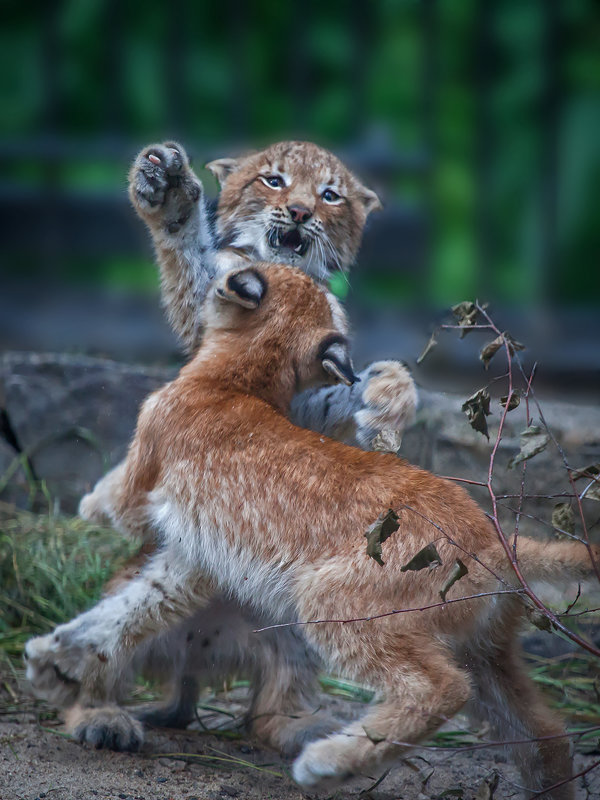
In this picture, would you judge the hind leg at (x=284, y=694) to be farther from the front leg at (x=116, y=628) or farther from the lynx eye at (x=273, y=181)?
the lynx eye at (x=273, y=181)

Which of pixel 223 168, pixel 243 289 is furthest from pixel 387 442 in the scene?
pixel 223 168

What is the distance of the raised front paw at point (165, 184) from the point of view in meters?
3.38

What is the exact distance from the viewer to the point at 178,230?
3561mm

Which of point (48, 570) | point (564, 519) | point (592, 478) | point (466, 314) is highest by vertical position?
point (466, 314)

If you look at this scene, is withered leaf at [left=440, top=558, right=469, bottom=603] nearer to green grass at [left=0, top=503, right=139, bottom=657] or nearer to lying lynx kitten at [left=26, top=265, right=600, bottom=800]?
lying lynx kitten at [left=26, top=265, right=600, bottom=800]

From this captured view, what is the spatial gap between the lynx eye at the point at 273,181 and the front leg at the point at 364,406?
73cm

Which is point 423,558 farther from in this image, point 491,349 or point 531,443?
point 491,349

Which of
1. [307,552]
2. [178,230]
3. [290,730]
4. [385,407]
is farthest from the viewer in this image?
[178,230]

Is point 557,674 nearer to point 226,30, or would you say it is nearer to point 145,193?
point 145,193

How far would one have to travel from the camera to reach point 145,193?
3426 mm

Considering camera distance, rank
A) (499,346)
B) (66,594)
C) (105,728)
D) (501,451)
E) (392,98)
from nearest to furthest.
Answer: (499,346) < (105,728) < (66,594) < (501,451) < (392,98)

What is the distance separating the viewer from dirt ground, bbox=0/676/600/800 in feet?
8.63

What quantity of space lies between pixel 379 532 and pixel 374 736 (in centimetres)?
45

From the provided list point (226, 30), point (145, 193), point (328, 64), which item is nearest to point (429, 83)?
point (328, 64)
